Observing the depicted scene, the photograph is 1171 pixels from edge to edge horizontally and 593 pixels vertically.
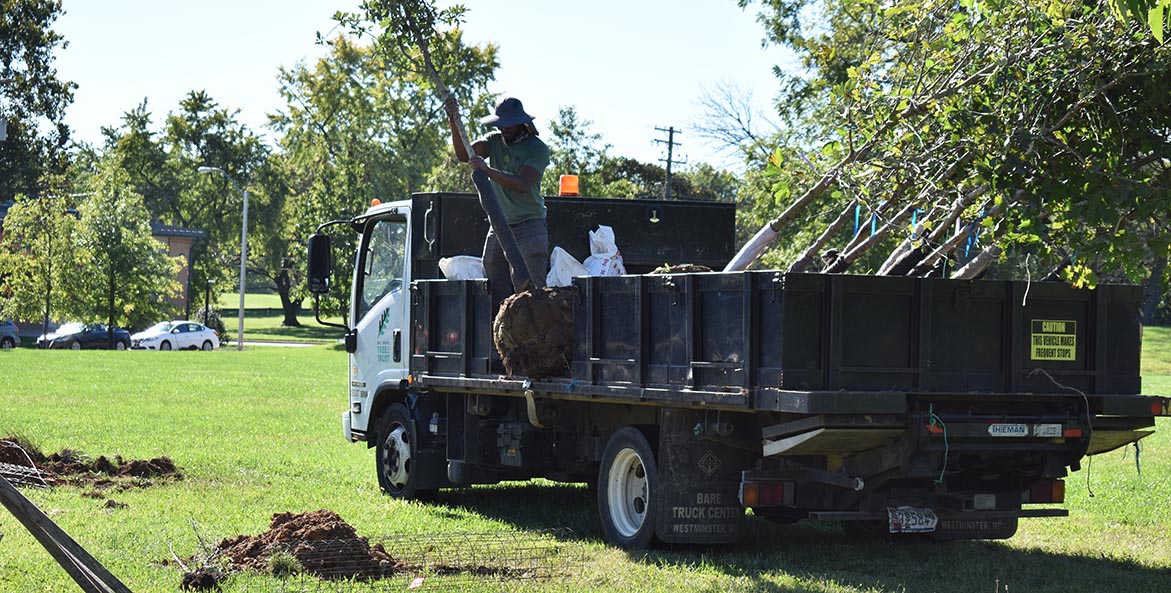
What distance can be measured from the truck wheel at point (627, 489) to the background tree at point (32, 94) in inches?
2230

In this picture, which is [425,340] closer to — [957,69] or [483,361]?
[483,361]

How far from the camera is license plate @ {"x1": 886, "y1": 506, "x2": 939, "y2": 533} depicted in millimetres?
8875

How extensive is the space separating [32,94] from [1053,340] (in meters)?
61.0

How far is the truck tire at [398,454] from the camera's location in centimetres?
1253

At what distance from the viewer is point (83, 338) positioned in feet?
191

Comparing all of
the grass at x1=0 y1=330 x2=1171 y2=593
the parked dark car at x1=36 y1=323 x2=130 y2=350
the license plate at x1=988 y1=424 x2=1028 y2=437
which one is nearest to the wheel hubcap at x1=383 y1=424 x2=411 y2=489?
the grass at x1=0 y1=330 x2=1171 y2=593

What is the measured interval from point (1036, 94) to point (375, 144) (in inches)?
2667

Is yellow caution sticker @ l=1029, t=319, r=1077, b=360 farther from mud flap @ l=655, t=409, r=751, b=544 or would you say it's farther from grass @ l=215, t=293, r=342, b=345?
grass @ l=215, t=293, r=342, b=345

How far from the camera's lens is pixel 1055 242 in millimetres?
8727

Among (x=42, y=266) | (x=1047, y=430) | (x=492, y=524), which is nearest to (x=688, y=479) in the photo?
(x=1047, y=430)

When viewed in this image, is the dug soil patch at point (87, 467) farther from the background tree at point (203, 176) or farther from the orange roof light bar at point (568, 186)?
the background tree at point (203, 176)

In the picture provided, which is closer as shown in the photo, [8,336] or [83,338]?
[83,338]

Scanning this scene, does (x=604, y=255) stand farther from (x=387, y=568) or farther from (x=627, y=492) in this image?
(x=387, y=568)

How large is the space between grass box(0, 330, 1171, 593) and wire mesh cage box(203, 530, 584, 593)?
131mm
